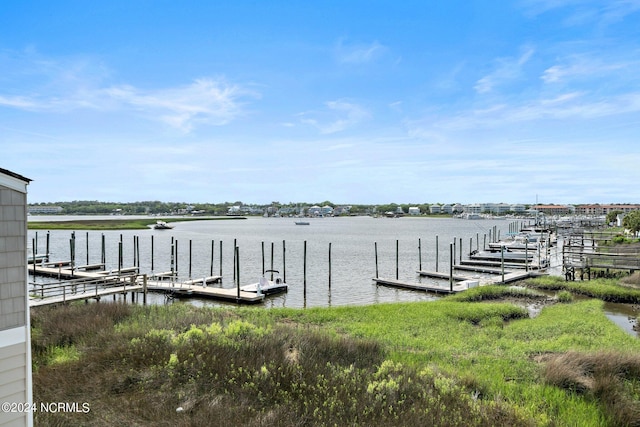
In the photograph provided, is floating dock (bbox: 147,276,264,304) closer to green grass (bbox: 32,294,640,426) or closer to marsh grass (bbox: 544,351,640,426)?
green grass (bbox: 32,294,640,426)

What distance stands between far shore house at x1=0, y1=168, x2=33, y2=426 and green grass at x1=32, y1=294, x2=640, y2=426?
2.44 feet

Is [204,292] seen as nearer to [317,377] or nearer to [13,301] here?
[317,377]

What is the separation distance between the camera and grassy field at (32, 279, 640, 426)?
7.23 meters

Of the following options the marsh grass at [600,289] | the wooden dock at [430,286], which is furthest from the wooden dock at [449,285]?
the marsh grass at [600,289]

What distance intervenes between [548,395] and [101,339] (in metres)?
10.6

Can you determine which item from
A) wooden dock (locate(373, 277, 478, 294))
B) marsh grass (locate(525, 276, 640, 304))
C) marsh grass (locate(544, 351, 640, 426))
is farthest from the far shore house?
marsh grass (locate(525, 276, 640, 304))

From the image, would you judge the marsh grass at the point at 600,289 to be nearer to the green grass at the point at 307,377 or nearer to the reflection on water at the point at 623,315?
the reflection on water at the point at 623,315

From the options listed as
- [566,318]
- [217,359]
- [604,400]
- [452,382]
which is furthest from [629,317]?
[217,359]

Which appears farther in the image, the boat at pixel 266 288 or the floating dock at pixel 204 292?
the boat at pixel 266 288

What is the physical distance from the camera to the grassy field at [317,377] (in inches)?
285

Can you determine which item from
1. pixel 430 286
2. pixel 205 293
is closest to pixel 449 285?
pixel 430 286

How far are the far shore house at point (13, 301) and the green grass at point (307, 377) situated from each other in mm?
744

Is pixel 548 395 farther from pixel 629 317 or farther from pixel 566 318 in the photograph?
pixel 629 317

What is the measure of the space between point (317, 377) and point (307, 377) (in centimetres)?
23
